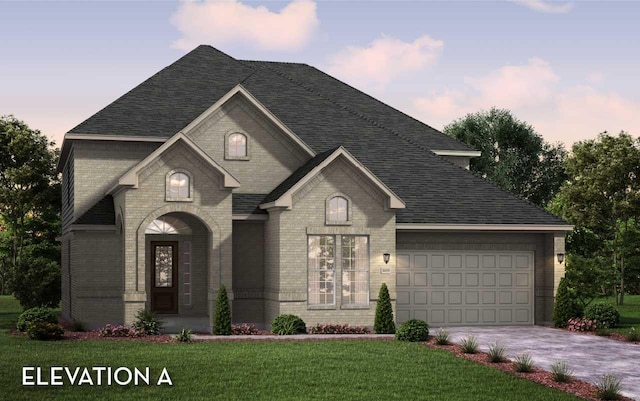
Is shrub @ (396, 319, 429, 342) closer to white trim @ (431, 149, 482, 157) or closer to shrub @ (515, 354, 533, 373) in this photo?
shrub @ (515, 354, 533, 373)

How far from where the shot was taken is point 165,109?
112 ft

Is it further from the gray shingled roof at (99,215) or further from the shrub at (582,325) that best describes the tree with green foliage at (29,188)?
the shrub at (582,325)

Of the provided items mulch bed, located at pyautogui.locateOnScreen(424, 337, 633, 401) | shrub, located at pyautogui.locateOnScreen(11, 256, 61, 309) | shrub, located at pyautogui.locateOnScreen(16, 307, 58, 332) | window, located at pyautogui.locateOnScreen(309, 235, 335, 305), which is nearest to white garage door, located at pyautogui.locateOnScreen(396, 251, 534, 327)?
window, located at pyautogui.locateOnScreen(309, 235, 335, 305)

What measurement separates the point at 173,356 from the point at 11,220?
38079 millimetres

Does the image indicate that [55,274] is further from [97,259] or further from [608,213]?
[608,213]

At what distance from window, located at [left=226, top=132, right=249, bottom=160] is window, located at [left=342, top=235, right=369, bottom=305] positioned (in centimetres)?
495

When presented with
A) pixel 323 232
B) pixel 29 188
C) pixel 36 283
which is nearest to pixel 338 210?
pixel 323 232

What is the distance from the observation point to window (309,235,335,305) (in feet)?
102

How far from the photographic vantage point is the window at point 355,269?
31297 millimetres

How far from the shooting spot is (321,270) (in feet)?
102

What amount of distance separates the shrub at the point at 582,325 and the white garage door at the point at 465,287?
234 cm

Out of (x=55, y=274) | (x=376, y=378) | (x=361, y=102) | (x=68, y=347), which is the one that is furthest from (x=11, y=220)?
(x=376, y=378)

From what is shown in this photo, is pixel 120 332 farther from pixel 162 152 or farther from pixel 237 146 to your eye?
pixel 237 146

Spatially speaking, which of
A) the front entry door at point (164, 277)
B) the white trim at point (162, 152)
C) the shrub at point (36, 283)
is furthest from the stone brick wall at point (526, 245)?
the shrub at point (36, 283)
